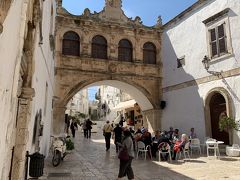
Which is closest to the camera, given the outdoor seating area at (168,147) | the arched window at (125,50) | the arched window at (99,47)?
the outdoor seating area at (168,147)

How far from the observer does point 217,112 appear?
43.7 ft

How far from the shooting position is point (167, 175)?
7473 mm

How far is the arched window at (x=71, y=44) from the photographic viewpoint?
15.9 meters

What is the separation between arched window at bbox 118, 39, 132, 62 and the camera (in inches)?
669

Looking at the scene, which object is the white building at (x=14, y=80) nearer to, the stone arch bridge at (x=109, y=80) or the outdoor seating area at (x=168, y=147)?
the outdoor seating area at (x=168, y=147)

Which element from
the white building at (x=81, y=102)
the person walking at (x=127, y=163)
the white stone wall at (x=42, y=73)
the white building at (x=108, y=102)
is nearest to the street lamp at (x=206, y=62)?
the white stone wall at (x=42, y=73)

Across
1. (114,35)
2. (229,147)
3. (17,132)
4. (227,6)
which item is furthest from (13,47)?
(114,35)

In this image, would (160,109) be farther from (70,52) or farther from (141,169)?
(141,169)

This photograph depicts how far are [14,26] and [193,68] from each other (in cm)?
1261

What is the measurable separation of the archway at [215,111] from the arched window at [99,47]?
688 cm

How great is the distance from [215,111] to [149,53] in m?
6.27

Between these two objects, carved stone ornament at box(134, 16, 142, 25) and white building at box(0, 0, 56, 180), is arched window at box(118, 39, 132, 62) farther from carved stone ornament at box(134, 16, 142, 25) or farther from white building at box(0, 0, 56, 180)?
white building at box(0, 0, 56, 180)

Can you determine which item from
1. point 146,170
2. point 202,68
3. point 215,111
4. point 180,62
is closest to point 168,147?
point 146,170

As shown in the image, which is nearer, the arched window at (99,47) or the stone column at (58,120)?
the stone column at (58,120)
